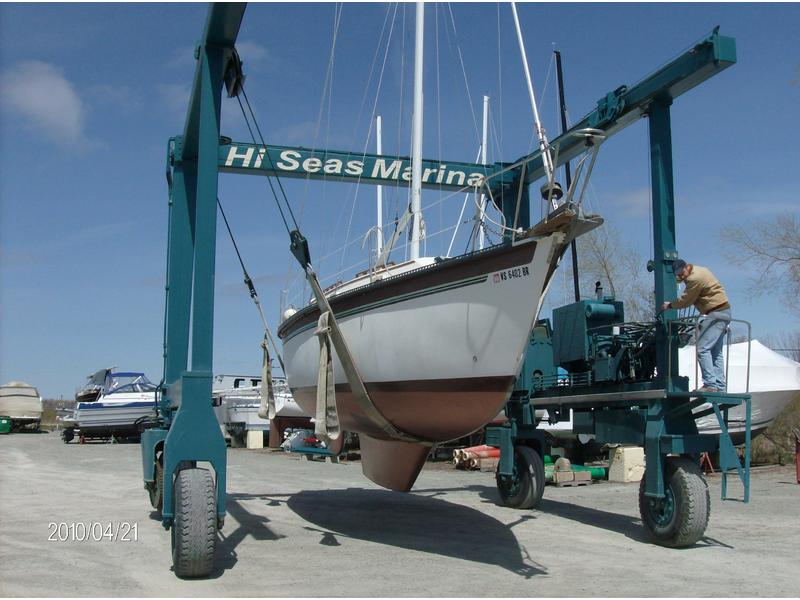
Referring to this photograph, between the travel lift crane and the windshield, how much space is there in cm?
1709

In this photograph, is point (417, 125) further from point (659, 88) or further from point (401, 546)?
point (401, 546)

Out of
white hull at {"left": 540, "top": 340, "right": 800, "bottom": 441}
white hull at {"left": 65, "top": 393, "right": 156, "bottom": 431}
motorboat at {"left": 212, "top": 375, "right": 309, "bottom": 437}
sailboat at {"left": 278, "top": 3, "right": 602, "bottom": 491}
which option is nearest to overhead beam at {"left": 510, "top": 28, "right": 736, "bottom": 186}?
sailboat at {"left": 278, "top": 3, "right": 602, "bottom": 491}

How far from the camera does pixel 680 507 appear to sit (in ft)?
23.5

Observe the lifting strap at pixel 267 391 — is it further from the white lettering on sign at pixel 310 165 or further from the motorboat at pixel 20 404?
the motorboat at pixel 20 404

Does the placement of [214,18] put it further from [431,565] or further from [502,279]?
[431,565]

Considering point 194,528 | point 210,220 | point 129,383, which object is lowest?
point 194,528

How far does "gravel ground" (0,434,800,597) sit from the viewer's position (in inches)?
218

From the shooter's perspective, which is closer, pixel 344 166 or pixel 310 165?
pixel 310 165

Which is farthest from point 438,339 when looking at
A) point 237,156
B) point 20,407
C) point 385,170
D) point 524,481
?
point 20,407

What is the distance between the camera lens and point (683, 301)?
7.39 metres

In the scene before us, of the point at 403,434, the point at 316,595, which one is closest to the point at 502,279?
the point at 403,434

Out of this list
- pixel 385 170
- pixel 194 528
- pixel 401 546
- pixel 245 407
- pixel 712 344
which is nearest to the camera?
pixel 194 528
